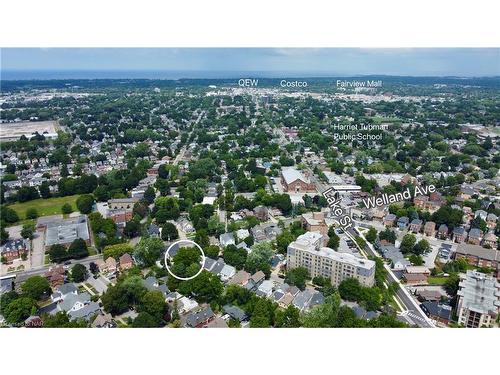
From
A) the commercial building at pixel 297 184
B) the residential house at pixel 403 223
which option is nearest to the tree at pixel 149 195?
the commercial building at pixel 297 184

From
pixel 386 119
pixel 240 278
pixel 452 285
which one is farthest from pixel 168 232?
pixel 386 119

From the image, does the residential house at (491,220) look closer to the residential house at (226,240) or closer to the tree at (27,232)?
the residential house at (226,240)

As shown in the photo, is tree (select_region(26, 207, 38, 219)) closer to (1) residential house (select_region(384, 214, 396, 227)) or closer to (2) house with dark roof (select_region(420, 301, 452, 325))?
(1) residential house (select_region(384, 214, 396, 227))

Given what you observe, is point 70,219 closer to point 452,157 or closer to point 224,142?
point 224,142

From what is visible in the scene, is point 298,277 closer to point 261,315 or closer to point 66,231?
point 261,315

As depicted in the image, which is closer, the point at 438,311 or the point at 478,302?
the point at 478,302

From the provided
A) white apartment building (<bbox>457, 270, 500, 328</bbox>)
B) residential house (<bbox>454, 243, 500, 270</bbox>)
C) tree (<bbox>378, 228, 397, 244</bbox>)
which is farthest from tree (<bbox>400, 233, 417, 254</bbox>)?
white apartment building (<bbox>457, 270, 500, 328</bbox>)

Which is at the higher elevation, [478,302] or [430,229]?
[478,302]
